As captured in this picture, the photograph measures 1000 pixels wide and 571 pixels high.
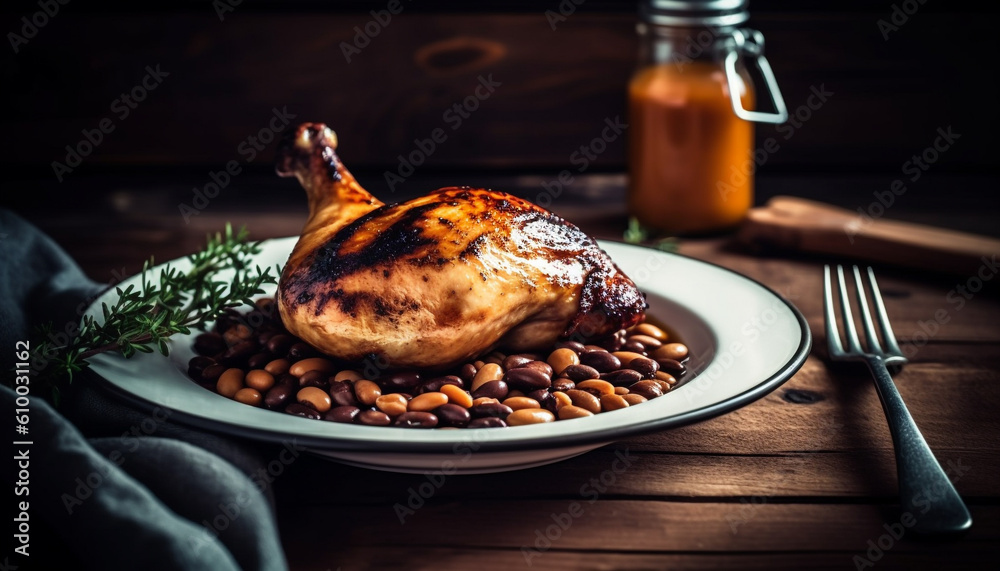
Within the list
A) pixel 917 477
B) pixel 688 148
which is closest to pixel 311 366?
pixel 917 477

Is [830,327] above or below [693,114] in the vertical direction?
below

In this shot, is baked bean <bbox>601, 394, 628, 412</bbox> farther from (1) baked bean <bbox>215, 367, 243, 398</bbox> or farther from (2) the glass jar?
(2) the glass jar

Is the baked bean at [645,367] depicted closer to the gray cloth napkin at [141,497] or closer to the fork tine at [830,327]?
the fork tine at [830,327]

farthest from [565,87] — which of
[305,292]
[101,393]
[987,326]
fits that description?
[101,393]

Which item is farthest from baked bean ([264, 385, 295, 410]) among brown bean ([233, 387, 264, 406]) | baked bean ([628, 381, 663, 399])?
baked bean ([628, 381, 663, 399])

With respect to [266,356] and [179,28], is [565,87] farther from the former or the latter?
[266,356]

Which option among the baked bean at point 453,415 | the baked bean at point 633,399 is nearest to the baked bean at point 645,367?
the baked bean at point 633,399

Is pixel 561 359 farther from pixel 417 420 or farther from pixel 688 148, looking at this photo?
pixel 688 148
